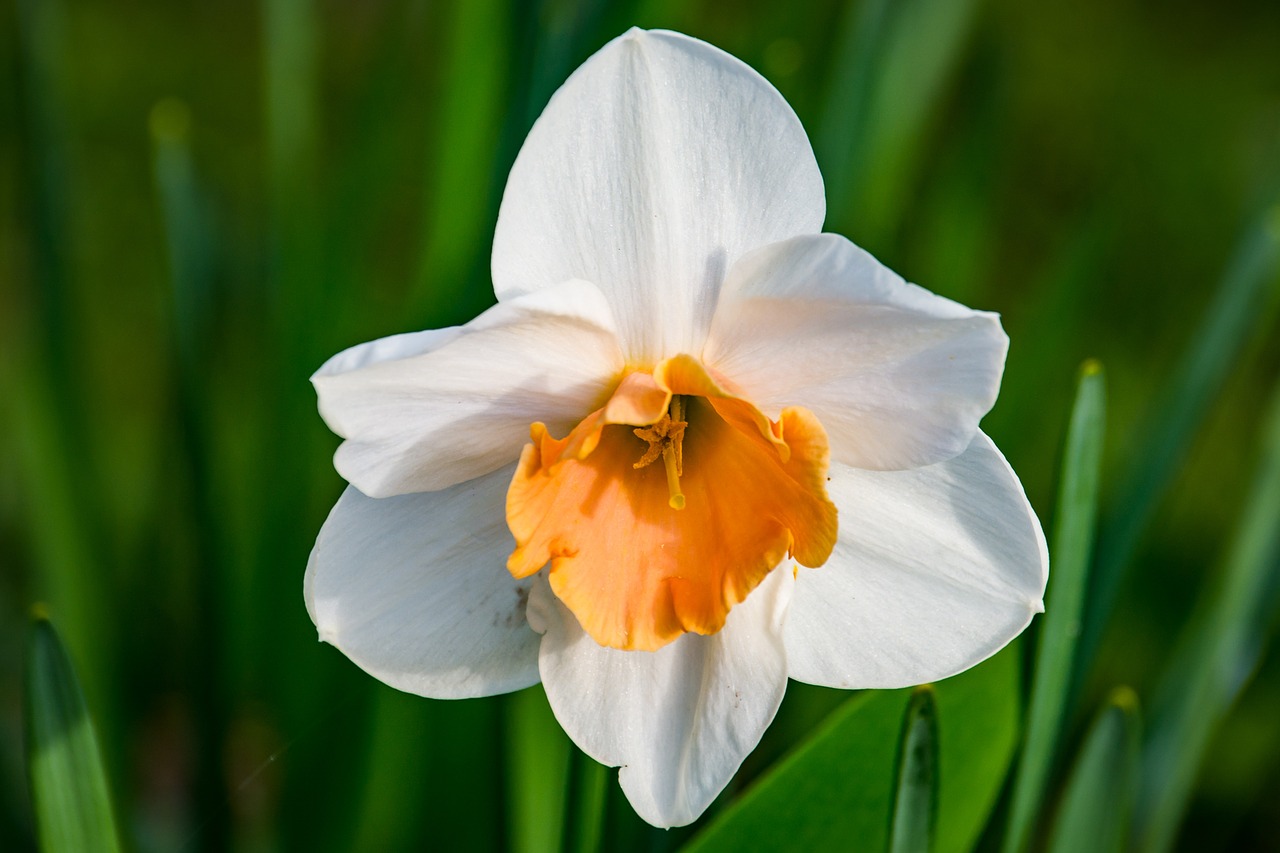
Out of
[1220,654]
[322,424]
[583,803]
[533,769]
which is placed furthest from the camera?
[322,424]

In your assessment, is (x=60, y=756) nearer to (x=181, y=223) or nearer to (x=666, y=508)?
(x=666, y=508)

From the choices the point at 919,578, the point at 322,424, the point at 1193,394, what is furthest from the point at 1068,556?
the point at 322,424

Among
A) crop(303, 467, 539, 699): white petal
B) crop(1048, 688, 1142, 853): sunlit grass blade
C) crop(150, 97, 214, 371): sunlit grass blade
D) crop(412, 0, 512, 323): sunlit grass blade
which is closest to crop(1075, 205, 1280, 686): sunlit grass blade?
crop(1048, 688, 1142, 853): sunlit grass blade

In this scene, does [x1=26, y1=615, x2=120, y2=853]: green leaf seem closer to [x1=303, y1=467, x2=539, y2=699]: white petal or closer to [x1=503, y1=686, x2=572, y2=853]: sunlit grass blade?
[x1=303, y1=467, x2=539, y2=699]: white petal

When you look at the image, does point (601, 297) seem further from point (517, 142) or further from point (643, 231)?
point (517, 142)

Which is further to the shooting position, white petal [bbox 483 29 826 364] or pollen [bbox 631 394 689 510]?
pollen [bbox 631 394 689 510]

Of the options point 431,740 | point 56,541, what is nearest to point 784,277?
point 431,740

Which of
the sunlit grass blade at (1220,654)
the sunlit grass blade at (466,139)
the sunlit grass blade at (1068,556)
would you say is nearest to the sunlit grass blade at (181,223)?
the sunlit grass blade at (466,139)
